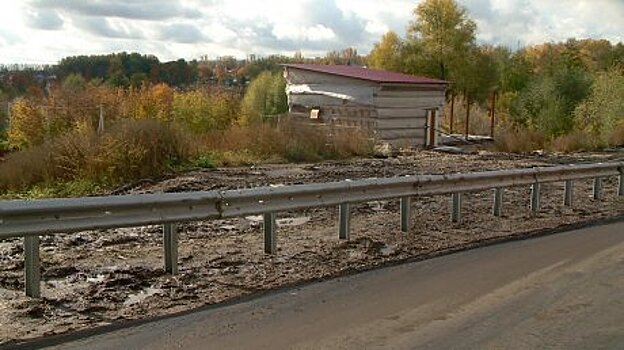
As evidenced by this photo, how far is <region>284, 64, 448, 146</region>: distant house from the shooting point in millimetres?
29625

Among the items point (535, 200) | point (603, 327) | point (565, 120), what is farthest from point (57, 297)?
point (565, 120)

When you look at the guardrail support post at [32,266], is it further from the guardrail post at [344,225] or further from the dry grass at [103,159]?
the dry grass at [103,159]

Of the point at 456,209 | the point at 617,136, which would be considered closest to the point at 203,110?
the point at 617,136

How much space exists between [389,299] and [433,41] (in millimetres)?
45269

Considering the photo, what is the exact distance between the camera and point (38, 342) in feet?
17.0

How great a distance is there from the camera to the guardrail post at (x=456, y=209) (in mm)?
10758

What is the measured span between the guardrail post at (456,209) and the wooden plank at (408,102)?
18885 mm

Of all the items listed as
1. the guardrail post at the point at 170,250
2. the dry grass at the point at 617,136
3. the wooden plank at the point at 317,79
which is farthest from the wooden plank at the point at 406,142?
the guardrail post at the point at 170,250

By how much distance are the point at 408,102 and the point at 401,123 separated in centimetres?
112

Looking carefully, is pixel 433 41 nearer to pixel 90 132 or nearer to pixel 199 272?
pixel 90 132

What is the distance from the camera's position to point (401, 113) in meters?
30.8

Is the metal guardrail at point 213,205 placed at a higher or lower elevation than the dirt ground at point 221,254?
higher

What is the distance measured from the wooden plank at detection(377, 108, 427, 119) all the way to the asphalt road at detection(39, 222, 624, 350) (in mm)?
21611

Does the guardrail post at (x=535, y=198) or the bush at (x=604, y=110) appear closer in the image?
the guardrail post at (x=535, y=198)
